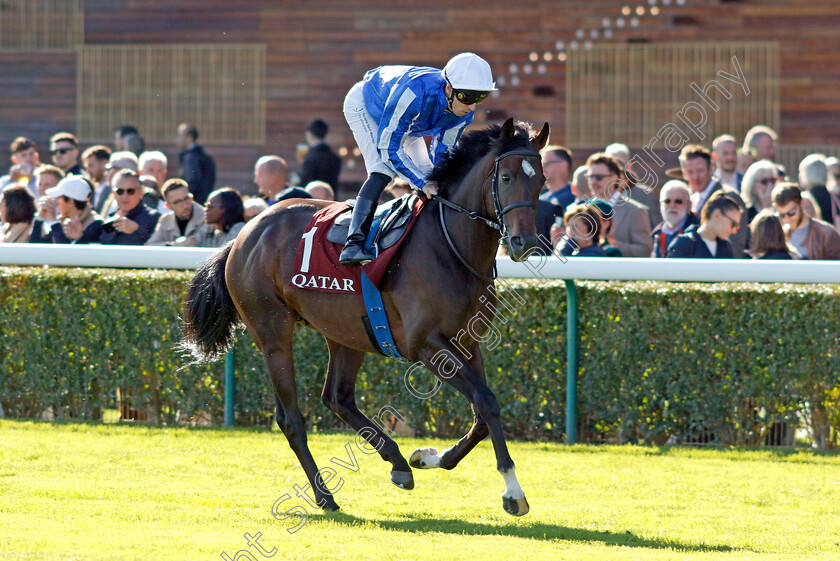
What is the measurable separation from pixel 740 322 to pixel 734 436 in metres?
0.66

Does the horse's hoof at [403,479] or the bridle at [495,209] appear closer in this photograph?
the bridle at [495,209]

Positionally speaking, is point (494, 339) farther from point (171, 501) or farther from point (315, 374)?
point (171, 501)

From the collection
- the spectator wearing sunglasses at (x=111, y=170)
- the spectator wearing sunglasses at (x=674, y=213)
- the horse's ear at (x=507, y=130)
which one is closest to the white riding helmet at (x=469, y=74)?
the horse's ear at (x=507, y=130)

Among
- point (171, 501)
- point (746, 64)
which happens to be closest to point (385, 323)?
point (171, 501)

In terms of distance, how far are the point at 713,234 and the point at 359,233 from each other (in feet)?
9.32

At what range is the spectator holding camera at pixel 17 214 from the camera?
7805mm

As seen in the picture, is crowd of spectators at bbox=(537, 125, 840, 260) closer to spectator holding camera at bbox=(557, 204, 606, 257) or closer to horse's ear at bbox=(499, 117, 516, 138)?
spectator holding camera at bbox=(557, 204, 606, 257)

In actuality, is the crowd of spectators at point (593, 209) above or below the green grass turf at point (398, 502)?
above

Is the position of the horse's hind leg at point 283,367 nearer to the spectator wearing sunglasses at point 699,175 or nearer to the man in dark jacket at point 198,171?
the spectator wearing sunglasses at point 699,175

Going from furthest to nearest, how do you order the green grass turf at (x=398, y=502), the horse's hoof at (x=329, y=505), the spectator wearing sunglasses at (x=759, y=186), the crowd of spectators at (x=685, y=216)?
1. the spectator wearing sunglasses at (x=759, y=186)
2. the crowd of spectators at (x=685, y=216)
3. the horse's hoof at (x=329, y=505)
4. the green grass turf at (x=398, y=502)

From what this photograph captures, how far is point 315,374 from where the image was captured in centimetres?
686

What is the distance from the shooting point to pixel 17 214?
779 centimetres

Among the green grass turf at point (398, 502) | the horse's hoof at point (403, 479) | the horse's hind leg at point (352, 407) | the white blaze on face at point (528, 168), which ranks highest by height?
the white blaze on face at point (528, 168)

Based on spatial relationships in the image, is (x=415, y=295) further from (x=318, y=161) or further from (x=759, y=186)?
(x=318, y=161)
